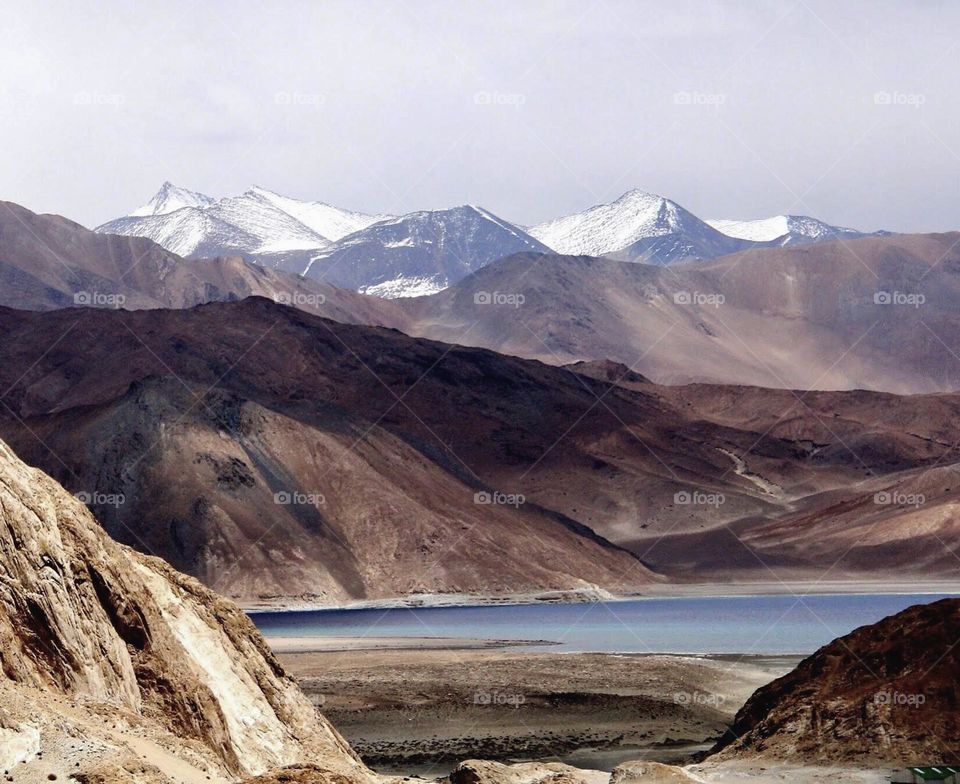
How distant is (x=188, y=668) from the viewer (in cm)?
2430

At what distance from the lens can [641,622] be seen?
125688mm

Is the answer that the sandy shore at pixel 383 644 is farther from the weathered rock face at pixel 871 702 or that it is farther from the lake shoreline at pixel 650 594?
the weathered rock face at pixel 871 702

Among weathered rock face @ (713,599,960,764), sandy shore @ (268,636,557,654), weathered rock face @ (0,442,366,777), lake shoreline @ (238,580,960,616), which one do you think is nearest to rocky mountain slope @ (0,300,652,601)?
lake shoreline @ (238,580,960,616)

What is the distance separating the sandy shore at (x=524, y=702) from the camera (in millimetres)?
53344

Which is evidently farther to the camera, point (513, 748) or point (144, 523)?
point (144, 523)

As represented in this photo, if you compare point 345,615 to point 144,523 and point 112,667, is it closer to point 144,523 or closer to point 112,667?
point 144,523

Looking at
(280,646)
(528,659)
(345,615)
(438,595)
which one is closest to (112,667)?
(528,659)

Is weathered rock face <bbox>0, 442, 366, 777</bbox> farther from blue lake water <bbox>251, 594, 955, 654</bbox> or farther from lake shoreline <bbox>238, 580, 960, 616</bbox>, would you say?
lake shoreline <bbox>238, 580, 960, 616</bbox>

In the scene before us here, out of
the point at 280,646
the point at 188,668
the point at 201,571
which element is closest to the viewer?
the point at 188,668

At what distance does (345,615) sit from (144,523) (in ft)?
A: 66.6

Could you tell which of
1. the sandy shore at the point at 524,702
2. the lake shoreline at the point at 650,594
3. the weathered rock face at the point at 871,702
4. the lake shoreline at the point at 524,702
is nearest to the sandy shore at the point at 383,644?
the sandy shore at the point at 524,702

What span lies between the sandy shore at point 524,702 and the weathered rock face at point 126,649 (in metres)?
22.1

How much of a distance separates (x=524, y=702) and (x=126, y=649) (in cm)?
4563

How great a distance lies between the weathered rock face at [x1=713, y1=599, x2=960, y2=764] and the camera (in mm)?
37750
